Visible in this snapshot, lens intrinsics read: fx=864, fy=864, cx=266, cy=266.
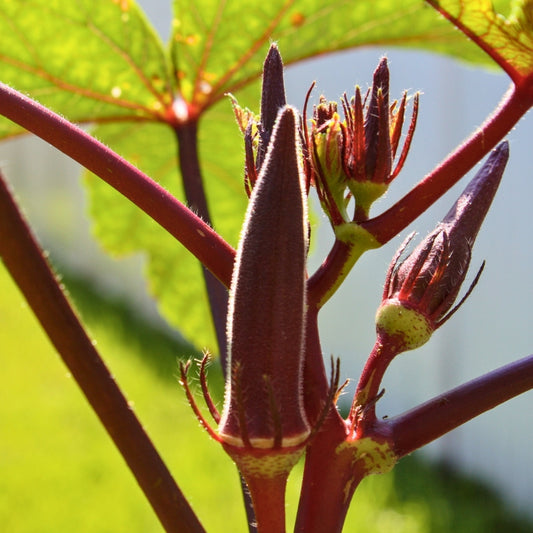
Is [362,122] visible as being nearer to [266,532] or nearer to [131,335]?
[266,532]

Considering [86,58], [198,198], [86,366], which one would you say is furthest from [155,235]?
[86,366]

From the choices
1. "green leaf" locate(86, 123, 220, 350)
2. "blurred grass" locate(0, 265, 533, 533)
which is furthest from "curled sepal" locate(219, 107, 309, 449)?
"blurred grass" locate(0, 265, 533, 533)

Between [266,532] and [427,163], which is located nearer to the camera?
[266,532]

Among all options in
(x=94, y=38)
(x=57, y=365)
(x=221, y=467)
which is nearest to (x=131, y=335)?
(x=57, y=365)

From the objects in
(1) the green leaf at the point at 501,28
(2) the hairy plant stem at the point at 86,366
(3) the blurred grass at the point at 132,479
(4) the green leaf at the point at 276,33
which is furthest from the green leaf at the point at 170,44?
(3) the blurred grass at the point at 132,479

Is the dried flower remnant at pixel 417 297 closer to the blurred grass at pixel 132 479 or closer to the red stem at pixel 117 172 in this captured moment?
the red stem at pixel 117 172

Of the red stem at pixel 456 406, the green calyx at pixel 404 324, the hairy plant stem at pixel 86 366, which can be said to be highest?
the green calyx at pixel 404 324
